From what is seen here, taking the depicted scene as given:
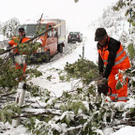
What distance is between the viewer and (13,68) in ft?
17.2

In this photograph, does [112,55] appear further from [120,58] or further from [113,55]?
[120,58]

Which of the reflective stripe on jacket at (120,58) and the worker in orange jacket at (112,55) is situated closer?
the worker in orange jacket at (112,55)

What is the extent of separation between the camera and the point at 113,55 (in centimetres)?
346

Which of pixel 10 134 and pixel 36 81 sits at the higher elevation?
pixel 36 81

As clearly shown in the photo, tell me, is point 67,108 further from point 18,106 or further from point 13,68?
point 13,68

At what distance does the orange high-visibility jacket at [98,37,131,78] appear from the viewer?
3467mm

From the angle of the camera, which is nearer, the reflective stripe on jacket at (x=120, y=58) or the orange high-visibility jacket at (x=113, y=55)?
the orange high-visibility jacket at (x=113, y=55)

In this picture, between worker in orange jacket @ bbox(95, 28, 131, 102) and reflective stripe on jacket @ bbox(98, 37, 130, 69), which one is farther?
reflective stripe on jacket @ bbox(98, 37, 130, 69)

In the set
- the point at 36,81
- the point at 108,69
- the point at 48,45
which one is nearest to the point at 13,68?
the point at 36,81

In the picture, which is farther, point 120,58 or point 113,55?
point 120,58

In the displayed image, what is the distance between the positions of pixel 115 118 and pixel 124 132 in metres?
0.68

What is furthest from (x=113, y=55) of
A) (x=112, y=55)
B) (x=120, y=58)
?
(x=120, y=58)

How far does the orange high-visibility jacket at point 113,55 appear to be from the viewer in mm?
3467

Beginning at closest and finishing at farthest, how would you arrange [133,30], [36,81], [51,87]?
[133,30] < [51,87] < [36,81]
